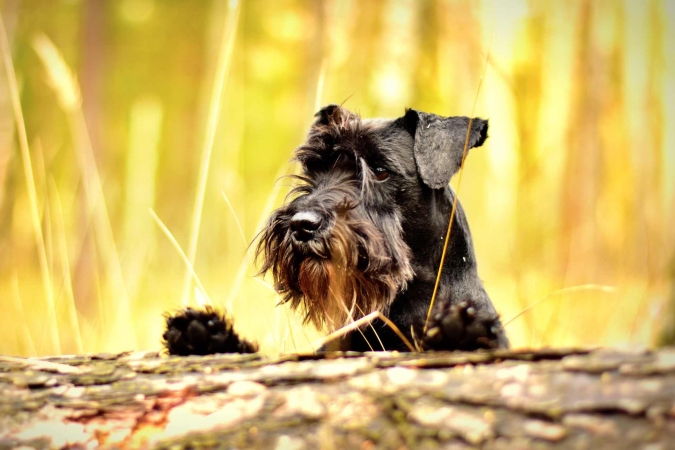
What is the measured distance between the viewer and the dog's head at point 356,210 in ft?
8.30

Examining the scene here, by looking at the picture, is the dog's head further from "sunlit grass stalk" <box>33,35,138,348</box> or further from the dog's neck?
"sunlit grass stalk" <box>33,35,138,348</box>

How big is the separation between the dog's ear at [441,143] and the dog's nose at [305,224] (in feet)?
1.85

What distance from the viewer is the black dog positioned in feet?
8.30

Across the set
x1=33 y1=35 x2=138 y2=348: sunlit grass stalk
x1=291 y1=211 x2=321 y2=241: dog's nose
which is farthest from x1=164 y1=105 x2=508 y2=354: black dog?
x1=33 y1=35 x2=138 y2=348: sunlit grass stalk

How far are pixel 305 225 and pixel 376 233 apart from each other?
0.32 metres

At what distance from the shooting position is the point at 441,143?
2.79 metres

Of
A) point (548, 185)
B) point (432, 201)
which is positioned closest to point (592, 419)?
point (432, 201)

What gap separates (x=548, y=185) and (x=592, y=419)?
2789 millimetres

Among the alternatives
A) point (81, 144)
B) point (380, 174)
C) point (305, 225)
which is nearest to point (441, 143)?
point (380, 174)

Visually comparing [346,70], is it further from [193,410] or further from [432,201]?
[193,410]

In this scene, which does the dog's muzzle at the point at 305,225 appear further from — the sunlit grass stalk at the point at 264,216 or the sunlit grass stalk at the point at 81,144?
the sunlit grass stalk at the point at 81,144

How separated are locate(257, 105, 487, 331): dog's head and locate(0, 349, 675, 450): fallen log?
3.27 ft

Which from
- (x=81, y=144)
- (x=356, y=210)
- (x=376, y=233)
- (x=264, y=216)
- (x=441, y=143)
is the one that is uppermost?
(x=81, y=144)

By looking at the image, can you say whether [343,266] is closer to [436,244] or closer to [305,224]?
[305,224]
